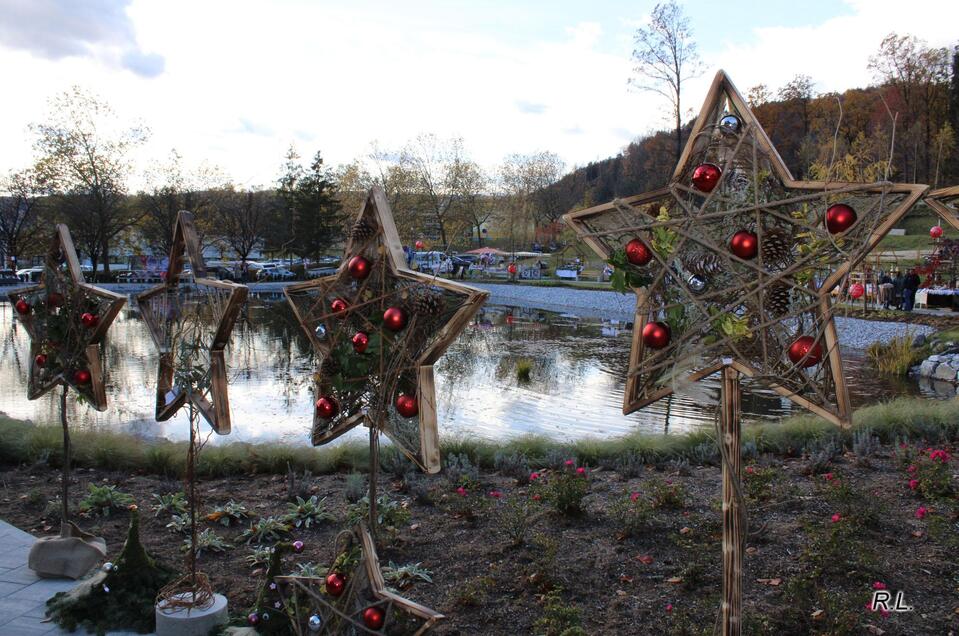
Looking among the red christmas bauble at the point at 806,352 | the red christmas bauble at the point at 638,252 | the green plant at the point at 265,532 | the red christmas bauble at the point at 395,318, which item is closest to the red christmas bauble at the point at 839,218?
the red christmas bauble at the point at 806,352

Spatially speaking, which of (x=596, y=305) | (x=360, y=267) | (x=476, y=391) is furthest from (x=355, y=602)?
(x=596, y=305)

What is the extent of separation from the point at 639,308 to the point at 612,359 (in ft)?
50.3

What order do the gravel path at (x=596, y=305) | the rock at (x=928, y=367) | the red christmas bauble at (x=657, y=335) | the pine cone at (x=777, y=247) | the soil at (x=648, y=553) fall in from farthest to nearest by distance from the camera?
1. the gravel path at (x=596, y=305)
2. the rock at (x=928, y=367)
3. the soil at (x=648, y=553)
4. the red christmas bauble at (x=657, y=335)
5. the pine cone at (x=777, y=247)

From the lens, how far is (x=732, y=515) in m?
3.19

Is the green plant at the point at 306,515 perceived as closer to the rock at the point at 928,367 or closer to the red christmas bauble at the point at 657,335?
the red christmas bauble at the point at 657,335

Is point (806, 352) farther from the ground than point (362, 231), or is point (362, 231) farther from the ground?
point (362, 231)

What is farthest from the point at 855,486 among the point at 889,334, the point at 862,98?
the point at 862,98

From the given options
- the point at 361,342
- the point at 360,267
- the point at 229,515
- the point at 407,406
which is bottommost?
the point at 229,515

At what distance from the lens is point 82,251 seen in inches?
1935

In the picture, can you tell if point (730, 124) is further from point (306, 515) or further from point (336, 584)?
point (306, 515)

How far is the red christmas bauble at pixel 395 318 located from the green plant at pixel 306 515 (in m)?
3.24

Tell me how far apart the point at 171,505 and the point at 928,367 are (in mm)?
15736

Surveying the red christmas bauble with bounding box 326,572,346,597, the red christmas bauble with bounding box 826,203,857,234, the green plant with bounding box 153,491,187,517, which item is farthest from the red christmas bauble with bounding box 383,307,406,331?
the green plant with bounding box 153,491,187,517

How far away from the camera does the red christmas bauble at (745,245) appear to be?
9.31 feet
